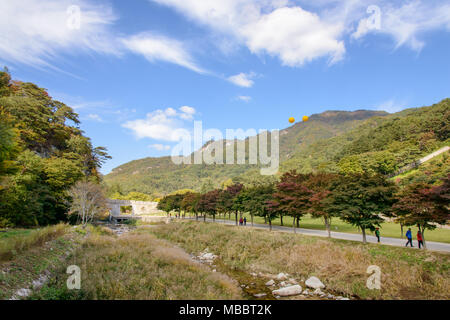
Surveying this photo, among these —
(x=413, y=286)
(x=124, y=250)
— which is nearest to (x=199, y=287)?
(x=124, y=250)

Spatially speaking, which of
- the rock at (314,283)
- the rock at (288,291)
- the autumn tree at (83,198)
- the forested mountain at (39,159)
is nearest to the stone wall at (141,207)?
the forested mountain at (39,159)

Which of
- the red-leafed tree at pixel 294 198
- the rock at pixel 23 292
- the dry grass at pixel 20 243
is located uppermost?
the red-leafed tree at pixel 294 198

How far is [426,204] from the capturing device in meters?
13.5

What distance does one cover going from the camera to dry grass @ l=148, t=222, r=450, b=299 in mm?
10969

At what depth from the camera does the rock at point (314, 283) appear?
12.4m

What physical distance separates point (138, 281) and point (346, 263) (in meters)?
11.8

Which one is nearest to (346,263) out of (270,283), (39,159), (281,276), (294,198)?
(281,276)

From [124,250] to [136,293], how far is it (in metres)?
7.96

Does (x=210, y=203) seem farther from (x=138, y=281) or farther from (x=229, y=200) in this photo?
(x=138, y=281)

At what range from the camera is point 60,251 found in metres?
15.1

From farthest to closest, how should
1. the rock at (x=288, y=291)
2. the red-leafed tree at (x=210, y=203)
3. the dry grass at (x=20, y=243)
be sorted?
the red-leafed tree at (x=210, y=203) → the rock at (x=288, y=291) → the dry grass at (x=20, y=243)

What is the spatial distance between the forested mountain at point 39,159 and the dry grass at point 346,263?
1652 centimetres

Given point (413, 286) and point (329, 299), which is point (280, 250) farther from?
point (413, 286)

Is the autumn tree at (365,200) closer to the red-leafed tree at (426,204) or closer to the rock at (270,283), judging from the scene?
the red-leafed tree at (426,204)
